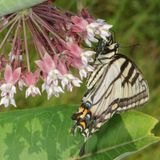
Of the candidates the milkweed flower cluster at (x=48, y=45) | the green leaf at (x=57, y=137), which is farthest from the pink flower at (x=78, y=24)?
the green leaf at (x=57, y=137)

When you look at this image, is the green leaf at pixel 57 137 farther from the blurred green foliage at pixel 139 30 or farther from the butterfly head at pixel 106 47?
the blurred green foliage at pixel 139 30

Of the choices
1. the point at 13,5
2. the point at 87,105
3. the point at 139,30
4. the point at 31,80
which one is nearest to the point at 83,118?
the point at 87,105

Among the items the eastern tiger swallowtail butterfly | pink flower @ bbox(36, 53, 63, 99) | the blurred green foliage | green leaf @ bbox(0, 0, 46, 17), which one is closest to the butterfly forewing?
the eastern tiger swallowtail butterfly

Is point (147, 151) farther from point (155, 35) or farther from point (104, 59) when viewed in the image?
point (104, 59)

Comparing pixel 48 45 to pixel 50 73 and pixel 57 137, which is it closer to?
pixel 50 73

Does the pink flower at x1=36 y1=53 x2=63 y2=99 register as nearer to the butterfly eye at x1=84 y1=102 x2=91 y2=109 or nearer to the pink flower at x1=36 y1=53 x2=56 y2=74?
the pink flower at x1=36 y1=53 x2=56 y2=74

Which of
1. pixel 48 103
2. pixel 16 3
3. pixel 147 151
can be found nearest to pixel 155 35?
pixel 147 151
